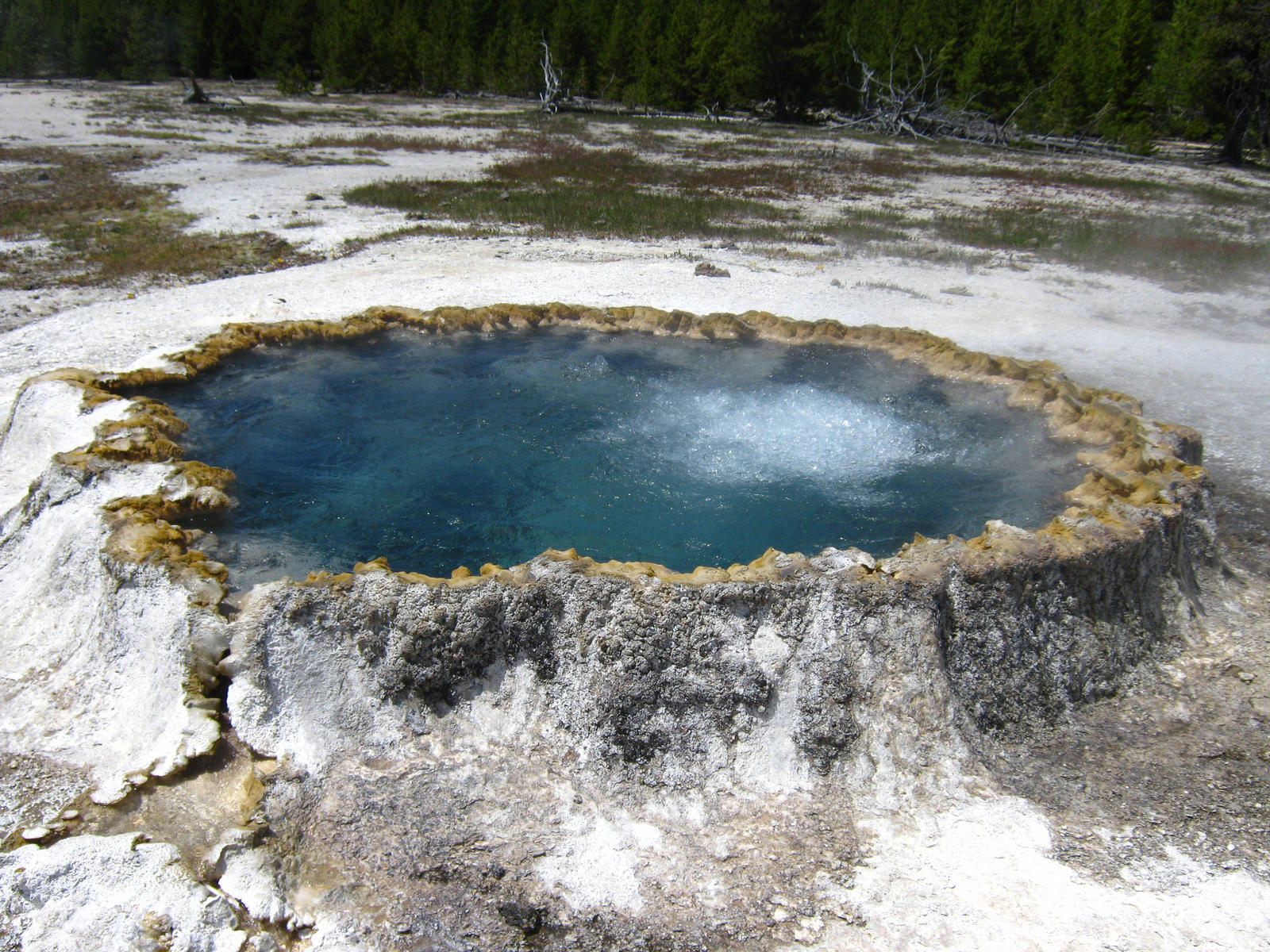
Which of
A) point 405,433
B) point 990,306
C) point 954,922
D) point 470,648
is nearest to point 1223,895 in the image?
point 954,922

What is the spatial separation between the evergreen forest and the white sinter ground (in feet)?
43.2

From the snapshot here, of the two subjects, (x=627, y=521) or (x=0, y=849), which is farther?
(x=627, y=521)

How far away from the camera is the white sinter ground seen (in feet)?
8.43

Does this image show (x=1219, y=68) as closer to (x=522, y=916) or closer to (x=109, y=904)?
(x=522, y=916)

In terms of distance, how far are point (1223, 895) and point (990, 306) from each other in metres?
7.09

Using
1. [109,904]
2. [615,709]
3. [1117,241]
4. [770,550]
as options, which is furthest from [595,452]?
[1117,241]

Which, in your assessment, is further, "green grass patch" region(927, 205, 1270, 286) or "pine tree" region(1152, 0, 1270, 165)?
"pine tree" region(1152, 0, 1270, 165)

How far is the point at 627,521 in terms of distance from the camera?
14.2ft

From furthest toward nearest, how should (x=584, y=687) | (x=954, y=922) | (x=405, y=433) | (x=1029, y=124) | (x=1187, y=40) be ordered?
(x=1029, y=124)
(x=1187, y=40)
(x=405, y=433)
(x=584, y=687)
(x=954, y=922)

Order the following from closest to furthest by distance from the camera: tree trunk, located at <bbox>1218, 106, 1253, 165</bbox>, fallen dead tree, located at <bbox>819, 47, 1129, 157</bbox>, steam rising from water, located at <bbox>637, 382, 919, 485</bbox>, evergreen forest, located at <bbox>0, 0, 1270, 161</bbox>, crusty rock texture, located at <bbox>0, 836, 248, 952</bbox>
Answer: crusty rock texture, located at <bbox>0, 836, 248, 952</bbox> → steam rising from water, located at <bbox>637, 382, 919, 485</bbox> → tree trunk, located at <bbox>1218, 106, 1253, 165</bbox> → evergreen forest, located at <bbox>0, 0, 1270, 161</bbox> → fallen dead tree, located at <bbox>819, 47, 1129, 157</bbox>

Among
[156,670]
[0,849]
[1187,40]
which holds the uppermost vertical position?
[1187,40]

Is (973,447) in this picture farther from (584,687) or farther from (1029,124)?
(1029,124)

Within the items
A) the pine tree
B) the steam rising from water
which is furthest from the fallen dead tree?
the steam rising from water

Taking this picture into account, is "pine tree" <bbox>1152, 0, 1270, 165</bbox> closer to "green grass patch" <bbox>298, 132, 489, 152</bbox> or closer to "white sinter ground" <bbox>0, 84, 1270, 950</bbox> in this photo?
"white sinter ground" <bbox>0, 84, 1270, 950</bbox>
